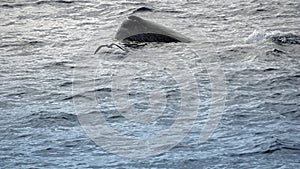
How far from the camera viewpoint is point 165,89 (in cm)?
1204

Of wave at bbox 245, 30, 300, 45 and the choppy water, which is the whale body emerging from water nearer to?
the choppy water

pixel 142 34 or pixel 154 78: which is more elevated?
pixel 142 34

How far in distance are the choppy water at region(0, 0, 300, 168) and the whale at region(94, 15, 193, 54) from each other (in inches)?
10.2

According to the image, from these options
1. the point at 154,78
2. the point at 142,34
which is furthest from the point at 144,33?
the point at 154,78

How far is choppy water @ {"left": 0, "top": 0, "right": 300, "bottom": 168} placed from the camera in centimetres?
939

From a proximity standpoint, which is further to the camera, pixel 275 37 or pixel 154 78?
pixel 275 37

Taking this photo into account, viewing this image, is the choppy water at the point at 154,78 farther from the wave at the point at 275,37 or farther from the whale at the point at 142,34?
the whale at the point at 142,34

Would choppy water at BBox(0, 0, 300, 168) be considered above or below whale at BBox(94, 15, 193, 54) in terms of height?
below

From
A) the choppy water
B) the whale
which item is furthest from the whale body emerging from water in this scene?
the choppy water

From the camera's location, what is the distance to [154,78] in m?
12.6

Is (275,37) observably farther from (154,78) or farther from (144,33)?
(154,78)

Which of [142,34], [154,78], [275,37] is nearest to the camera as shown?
[154,78]

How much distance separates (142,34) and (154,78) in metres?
2.39

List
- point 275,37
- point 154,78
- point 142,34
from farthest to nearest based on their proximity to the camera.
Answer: point 275,37 → point 142,34 → point 154,78
